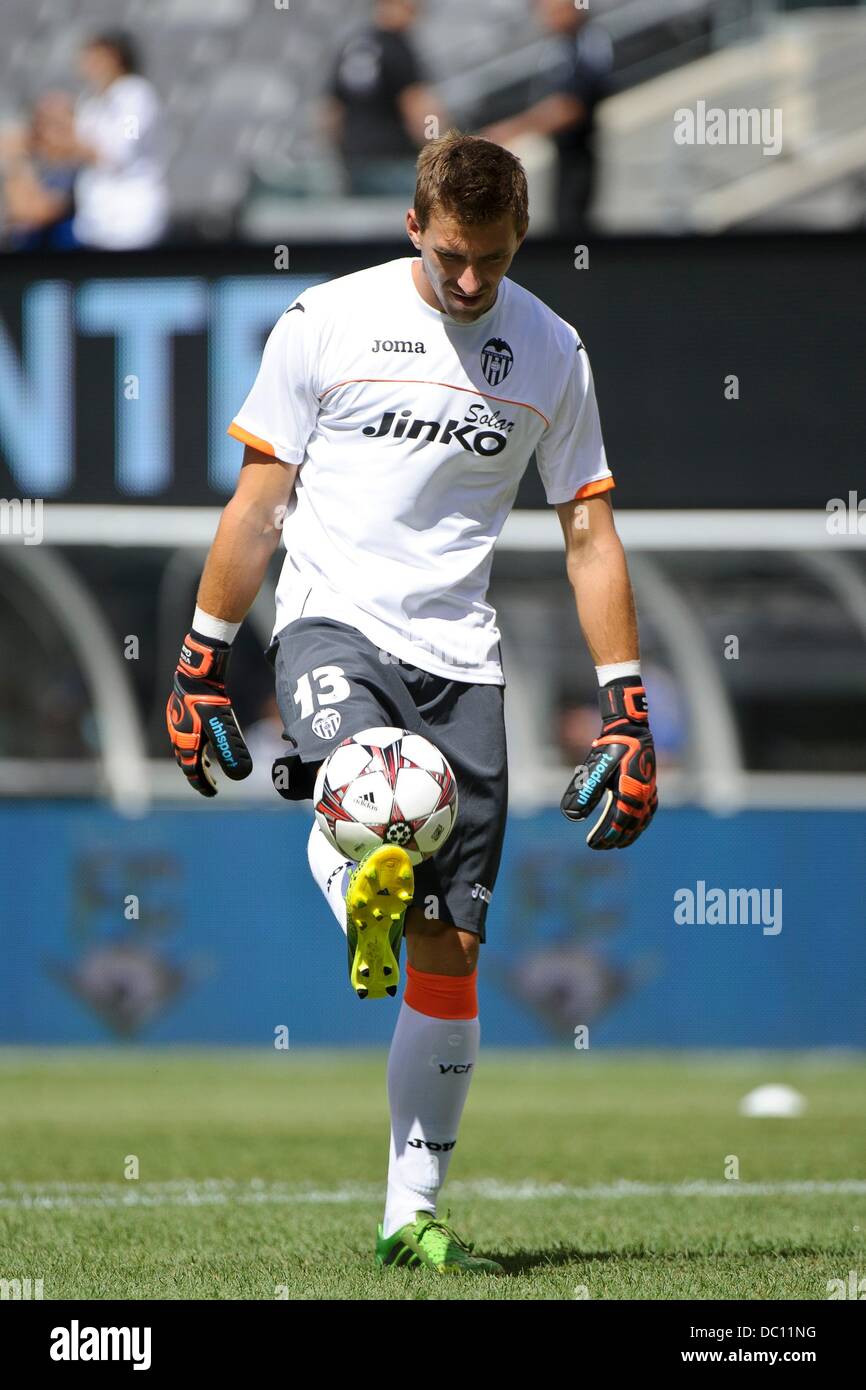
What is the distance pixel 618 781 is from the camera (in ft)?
14.8

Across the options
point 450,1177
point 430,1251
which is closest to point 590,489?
point 430,1251

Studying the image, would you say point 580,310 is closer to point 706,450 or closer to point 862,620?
point 706,450

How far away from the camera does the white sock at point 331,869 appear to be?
4.32 meters

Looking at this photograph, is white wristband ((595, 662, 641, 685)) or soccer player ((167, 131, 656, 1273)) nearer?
soccer player ((167, 131, 656, 1273))

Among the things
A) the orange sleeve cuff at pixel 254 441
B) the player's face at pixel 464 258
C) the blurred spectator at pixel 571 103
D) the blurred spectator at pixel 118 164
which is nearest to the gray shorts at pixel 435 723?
the orange sleeve cuff at pixel 254 441

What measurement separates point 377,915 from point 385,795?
24cm

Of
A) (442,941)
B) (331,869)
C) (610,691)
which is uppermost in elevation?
(610,691)

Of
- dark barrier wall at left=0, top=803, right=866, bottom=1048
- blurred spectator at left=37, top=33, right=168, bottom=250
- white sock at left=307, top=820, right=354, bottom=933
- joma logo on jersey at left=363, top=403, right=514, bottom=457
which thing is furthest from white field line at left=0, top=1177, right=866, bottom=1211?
blurred spectator at left=37, top=33, right=168, bottom=250

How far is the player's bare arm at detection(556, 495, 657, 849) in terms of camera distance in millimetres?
4469

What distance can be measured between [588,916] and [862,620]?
2.24 m

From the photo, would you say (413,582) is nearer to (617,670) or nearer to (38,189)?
(617,670)

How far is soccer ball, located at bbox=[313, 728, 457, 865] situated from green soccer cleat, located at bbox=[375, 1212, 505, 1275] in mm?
830

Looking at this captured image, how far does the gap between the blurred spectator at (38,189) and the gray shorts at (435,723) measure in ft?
19.7

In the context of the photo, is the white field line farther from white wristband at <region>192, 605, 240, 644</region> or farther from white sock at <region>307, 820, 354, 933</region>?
white wristband at <region>192, 605, 240, 644</region>
